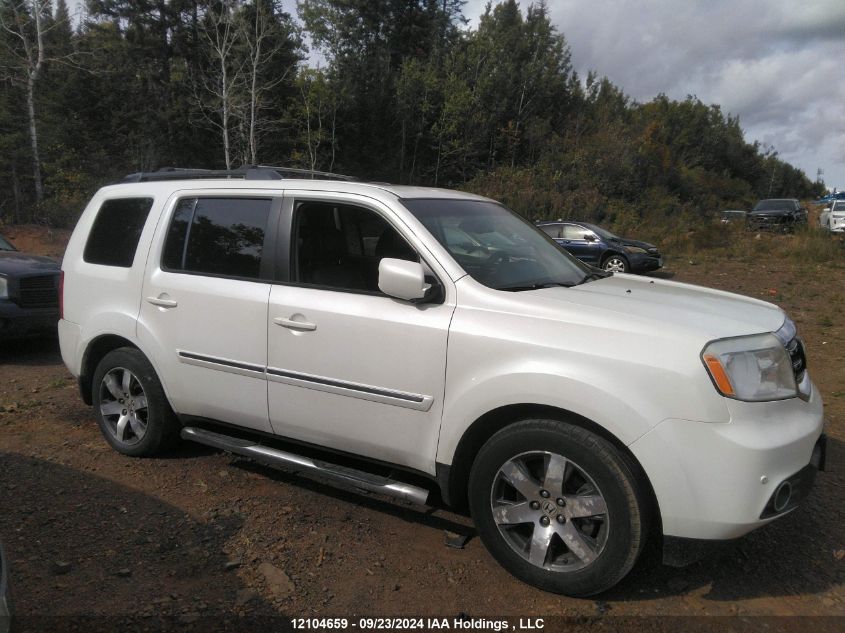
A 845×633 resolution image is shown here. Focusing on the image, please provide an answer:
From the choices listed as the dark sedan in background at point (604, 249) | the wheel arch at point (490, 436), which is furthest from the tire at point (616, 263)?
the wheel arch at point (490, 436)

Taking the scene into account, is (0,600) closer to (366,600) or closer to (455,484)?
(366,600)

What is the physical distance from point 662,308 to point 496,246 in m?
1.03

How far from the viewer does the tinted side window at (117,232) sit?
4.30m

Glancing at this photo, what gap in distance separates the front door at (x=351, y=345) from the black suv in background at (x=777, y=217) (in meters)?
22.3

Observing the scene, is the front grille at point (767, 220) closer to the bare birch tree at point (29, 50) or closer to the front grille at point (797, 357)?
the front grille at point (797, 357)

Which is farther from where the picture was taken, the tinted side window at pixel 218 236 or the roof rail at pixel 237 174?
the roof rail at pixel 237 174

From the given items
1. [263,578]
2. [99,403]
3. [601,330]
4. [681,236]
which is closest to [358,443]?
[263,578]

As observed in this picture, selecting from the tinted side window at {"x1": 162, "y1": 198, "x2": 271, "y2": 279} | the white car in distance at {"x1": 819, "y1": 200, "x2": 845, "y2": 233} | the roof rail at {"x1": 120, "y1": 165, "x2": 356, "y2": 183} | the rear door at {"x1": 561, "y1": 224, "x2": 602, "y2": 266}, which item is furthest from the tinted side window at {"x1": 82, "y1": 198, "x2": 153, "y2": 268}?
the white car in distance at {"x1": 819, "y1": 200, "x2": 845, "y2": 233}

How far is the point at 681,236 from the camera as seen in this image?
23.1 metres

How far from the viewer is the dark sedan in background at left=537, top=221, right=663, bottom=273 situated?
17234mm

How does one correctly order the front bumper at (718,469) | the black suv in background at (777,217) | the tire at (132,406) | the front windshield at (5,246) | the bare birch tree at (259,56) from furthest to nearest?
the bare birch tree at (259,56) → the black suv in background at (777,217) → the front windshield at (5,246) → the tire at (132,406) → the front bumper at (718,469)

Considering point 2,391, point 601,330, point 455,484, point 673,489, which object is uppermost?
point 601,330

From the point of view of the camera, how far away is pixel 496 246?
363 cm

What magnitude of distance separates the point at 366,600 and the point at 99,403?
2.65 m
